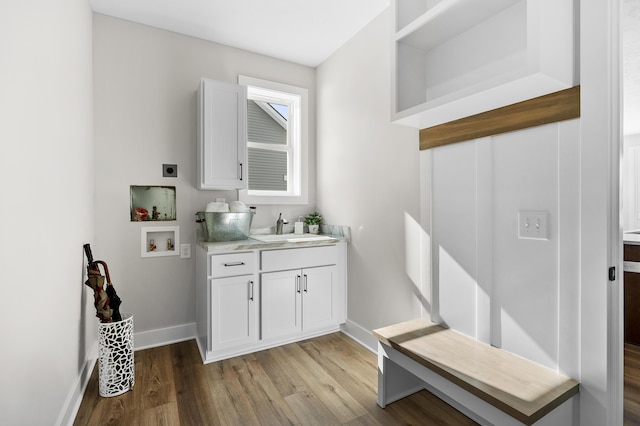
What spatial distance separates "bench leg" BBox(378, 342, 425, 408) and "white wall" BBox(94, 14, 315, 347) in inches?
70.2

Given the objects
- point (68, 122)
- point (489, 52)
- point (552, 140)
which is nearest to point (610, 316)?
point (552, 140)

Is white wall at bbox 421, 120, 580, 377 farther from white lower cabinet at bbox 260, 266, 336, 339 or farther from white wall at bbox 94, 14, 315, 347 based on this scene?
white wall at bbox 94, 14, 315, 347

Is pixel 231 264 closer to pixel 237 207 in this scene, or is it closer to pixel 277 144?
pixel 237 207

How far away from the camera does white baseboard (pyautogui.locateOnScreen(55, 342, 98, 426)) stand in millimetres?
1599

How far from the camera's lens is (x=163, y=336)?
8.79 feet

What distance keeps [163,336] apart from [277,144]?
2.09 m

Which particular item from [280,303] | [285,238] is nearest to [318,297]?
[280,303]

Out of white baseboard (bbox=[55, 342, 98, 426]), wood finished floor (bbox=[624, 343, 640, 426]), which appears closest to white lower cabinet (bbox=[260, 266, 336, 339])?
white baseboard (bbox=[55, 342, 98, 426])

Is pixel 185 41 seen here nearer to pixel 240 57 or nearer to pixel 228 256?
pixel 240 57

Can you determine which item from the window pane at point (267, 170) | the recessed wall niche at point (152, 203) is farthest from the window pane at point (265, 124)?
the recessed wall niche at point (152, 203)

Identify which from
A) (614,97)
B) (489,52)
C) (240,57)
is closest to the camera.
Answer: (614,97)

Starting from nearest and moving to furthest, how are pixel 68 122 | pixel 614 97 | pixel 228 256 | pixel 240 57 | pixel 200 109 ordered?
pixel 614 97, pixel 68 122, pixel 228 256, pixel 200 109, pixel 240 57

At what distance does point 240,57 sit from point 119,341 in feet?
8.45

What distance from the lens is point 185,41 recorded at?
2.79 m
